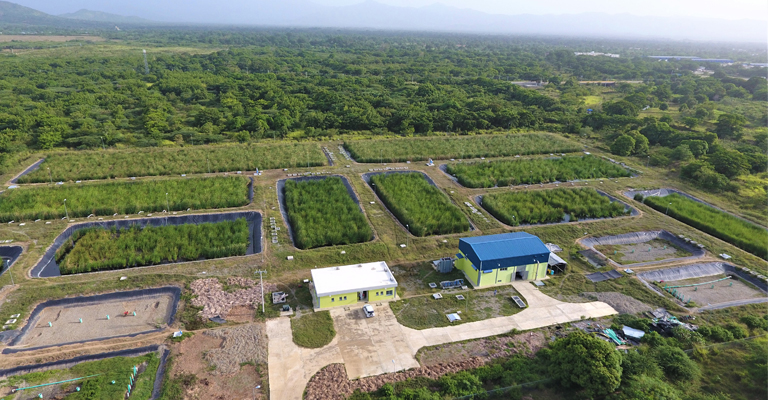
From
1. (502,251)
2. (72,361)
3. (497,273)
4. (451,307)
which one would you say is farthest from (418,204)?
(72,361)

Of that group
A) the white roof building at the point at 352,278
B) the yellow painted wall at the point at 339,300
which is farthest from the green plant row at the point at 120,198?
the yellow painted wall at the point at 339,300

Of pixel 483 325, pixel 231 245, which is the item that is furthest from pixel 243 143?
pixel 483 325

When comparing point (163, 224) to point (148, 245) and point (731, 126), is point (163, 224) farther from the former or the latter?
point (731, 126)

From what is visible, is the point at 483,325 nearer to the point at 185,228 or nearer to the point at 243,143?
the point at 185,228

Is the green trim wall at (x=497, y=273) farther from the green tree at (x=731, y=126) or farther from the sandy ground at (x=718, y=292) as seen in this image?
the green tree at (x=731, y=126)

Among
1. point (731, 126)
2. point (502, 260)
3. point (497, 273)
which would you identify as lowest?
point (497, 273)

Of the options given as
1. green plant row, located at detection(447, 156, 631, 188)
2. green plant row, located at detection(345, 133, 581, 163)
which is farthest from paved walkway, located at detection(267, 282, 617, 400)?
green plant row, located at detection(345, 133, 581, 163)
